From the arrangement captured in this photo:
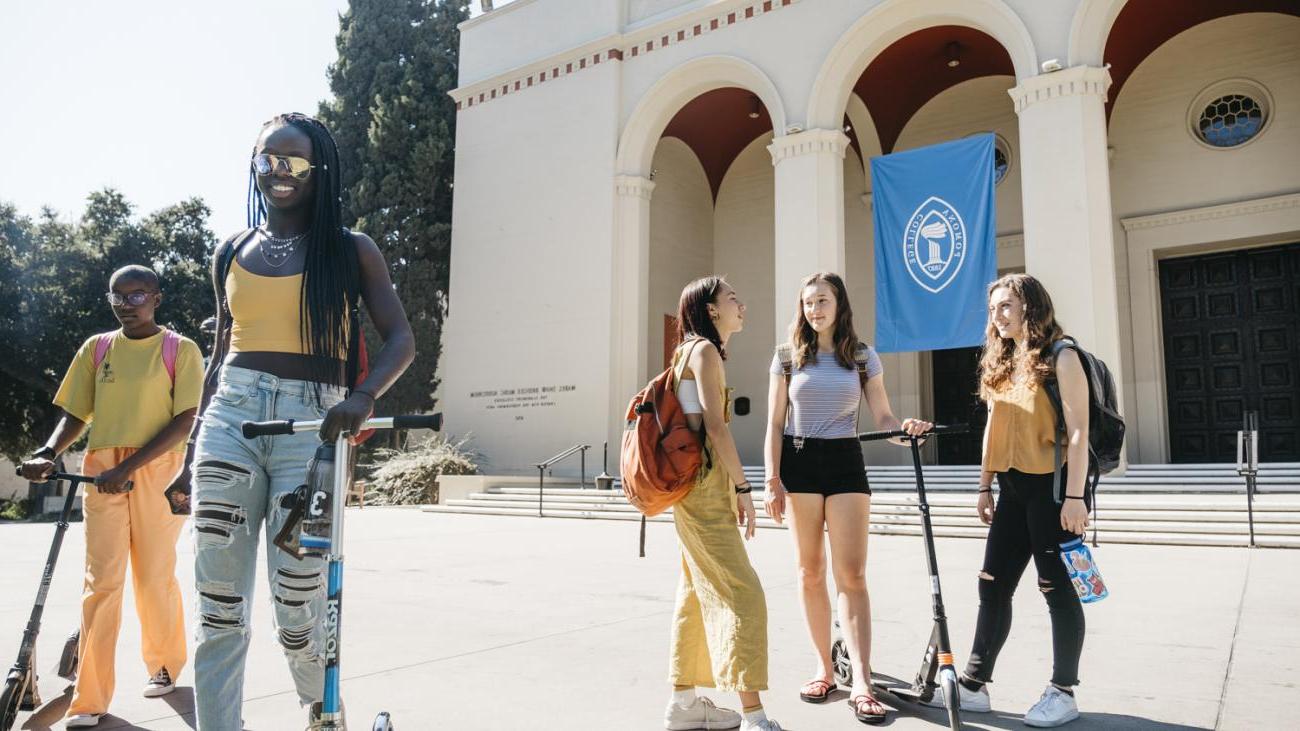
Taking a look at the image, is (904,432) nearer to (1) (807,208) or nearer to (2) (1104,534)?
(2) (1104,534)

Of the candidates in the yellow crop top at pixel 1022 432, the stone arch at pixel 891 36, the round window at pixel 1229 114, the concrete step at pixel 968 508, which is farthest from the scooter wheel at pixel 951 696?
the round window at pixel 1229 114

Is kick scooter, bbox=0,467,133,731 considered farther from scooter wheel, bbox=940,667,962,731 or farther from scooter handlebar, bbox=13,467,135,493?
scooter wheel, bbox=940,667,962,731

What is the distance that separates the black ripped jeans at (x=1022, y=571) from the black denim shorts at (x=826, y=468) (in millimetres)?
574

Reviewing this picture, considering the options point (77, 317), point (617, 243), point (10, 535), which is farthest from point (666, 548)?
point (77, 317)

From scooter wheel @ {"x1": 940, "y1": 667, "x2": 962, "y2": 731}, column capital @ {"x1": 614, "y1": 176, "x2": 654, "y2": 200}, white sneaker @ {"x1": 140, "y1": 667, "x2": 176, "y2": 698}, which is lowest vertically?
white sneaker @ {"x1": 140, "y1": 667, "x2": 176, "y2": 698}

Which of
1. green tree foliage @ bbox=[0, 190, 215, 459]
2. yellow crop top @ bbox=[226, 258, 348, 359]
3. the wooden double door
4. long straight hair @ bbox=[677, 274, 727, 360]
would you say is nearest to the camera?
yellow crop top @ bbox=[226, 258, 348, 359]

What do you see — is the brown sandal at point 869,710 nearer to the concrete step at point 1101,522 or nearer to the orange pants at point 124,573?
the orange pants at point 124,573

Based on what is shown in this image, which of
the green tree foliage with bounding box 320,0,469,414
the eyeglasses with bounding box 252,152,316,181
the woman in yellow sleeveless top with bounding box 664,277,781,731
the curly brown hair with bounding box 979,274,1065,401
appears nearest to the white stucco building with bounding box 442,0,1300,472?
the green tree foliage with bounding box 320,0,469,414

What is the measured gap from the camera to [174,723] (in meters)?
3.36

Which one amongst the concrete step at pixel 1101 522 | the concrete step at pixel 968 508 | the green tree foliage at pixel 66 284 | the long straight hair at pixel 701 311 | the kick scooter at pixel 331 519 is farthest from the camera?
the green tree foliage at pixel 66 284

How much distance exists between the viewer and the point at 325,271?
268 cm

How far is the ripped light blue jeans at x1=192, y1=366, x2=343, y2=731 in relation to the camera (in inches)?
94.7

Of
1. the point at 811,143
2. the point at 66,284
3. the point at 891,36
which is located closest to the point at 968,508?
the point at 811,143

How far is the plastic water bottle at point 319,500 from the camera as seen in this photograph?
2314mm
